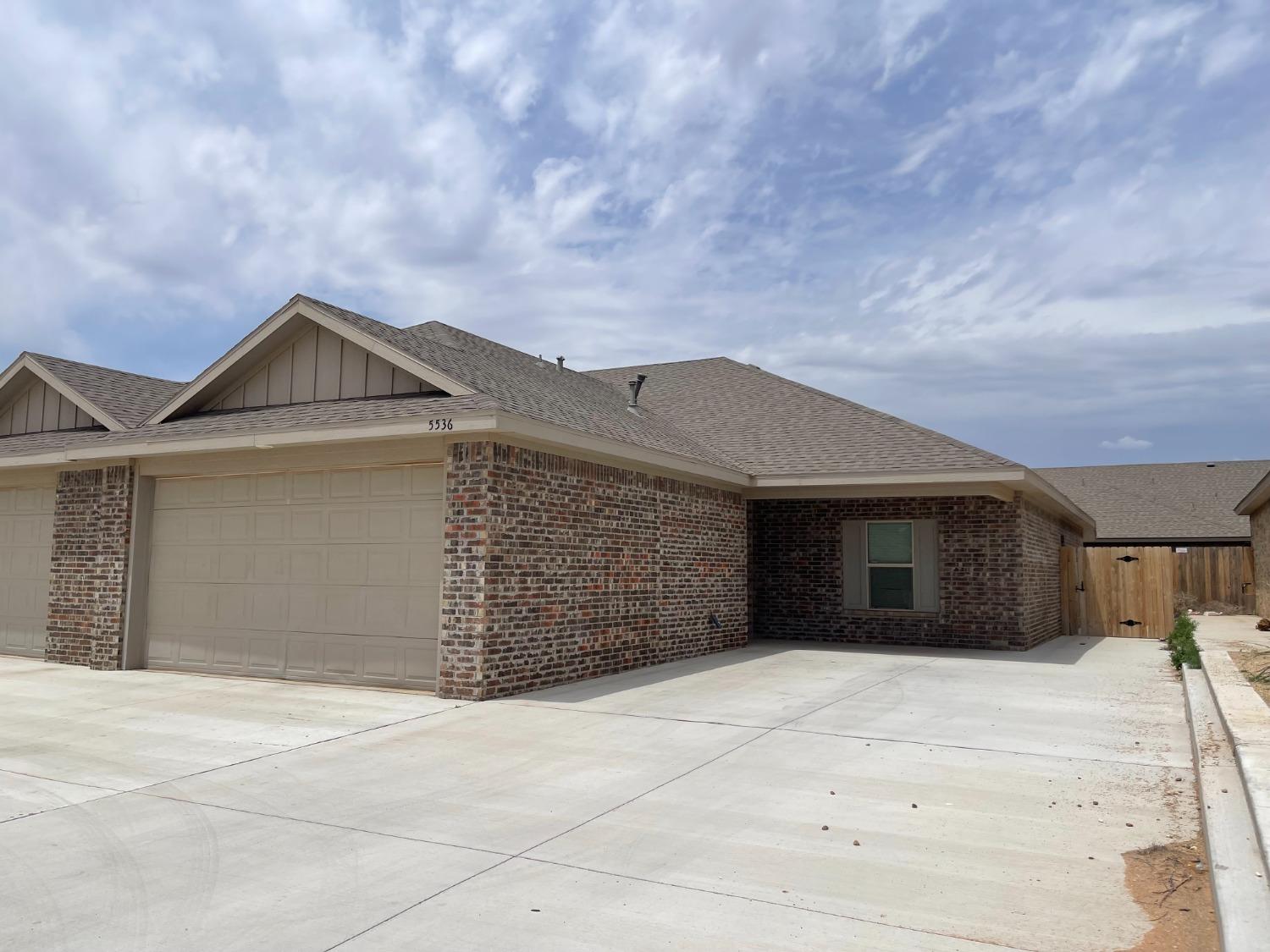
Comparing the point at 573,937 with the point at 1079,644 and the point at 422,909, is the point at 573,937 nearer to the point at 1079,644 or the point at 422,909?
the point at 422,909

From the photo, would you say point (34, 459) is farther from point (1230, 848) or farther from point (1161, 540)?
point (1161, 540)

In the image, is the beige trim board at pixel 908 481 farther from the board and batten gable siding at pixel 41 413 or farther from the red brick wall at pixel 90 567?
the board and batten gable siding at pixel 41 413

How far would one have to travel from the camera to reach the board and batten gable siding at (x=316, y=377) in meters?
12.0

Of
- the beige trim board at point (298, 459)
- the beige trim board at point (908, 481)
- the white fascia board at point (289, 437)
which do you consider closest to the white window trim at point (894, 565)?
the beige trim board at point (908, 481)

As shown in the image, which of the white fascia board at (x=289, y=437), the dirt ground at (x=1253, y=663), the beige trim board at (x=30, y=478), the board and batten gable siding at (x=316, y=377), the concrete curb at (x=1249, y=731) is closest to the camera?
the concrete curb at (x=1249, y=731)

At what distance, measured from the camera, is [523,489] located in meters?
10.7

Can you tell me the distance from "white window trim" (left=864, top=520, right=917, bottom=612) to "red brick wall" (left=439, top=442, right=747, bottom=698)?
3065mm

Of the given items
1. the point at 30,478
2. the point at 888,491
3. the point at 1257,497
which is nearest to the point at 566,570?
the point at 888,491

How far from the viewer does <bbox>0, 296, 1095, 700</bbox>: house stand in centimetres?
1078

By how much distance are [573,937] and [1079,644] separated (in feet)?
51.8

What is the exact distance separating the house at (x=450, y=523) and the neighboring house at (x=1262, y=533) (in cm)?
668

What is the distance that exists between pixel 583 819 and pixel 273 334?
29.3ft

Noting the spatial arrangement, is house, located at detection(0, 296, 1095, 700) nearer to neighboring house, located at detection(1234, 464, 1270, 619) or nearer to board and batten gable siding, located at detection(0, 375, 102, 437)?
board and batten gable siding, located at detection(0, 375, 102, 437)

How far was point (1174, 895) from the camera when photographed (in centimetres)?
460
